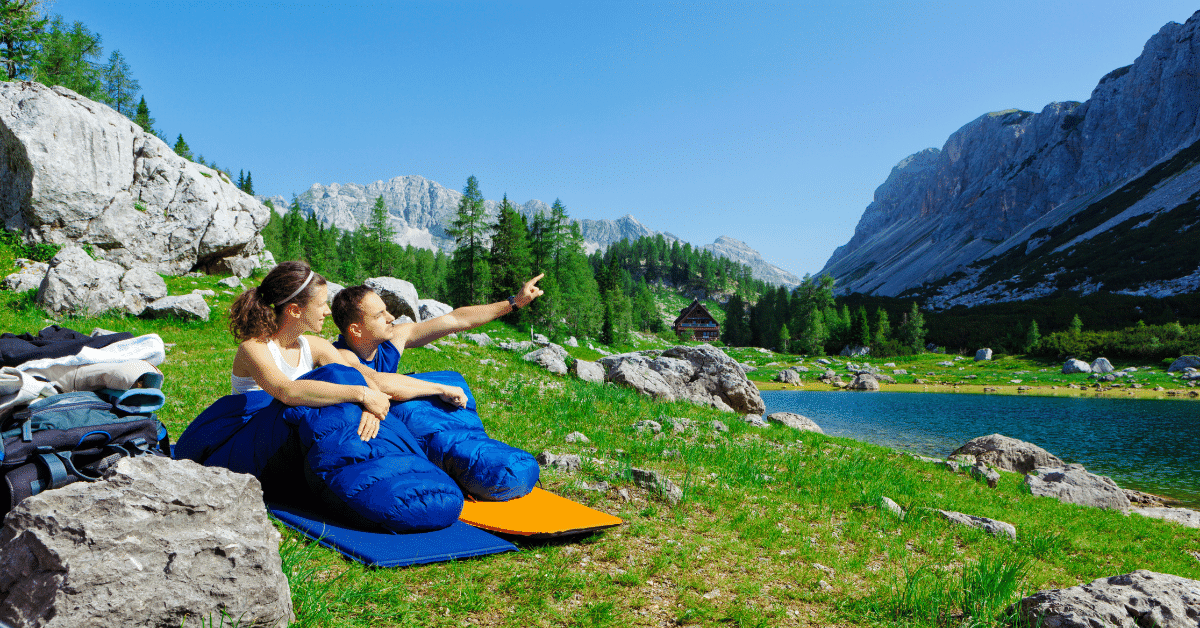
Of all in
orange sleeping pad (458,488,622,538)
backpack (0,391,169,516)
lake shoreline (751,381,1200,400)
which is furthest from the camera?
lake shoreline (751,381,1200,400)

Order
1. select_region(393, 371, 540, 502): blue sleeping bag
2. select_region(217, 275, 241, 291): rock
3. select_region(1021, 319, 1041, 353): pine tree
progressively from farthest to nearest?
select_region(1021, 319, 1041, 353): pine tree → select_region(217, 275, 241, 291): rock → select_region(393, 371, 540, 502): blue sleeping bag

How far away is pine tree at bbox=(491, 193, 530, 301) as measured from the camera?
53656 millimetres

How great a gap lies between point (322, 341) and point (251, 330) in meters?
0.73

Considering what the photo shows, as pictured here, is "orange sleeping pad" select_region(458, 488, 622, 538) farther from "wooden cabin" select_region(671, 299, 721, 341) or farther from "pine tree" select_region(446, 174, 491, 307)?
"wooden cabin" select_region(671, 299, 721, 341)

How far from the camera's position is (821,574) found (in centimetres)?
475

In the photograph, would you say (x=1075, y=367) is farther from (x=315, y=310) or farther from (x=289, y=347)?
(x=289, y=347)

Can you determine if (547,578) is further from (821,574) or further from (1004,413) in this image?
(1004,413)

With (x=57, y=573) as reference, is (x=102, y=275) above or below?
above

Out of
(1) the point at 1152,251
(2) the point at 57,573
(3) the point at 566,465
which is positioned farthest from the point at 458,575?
(1) the point at 1152,251

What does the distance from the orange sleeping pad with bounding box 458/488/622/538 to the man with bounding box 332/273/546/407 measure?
119cm

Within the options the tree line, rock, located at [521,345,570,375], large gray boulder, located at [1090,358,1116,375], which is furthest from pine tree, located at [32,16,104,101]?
large gray boulder, located at [1090,358,1116,375]

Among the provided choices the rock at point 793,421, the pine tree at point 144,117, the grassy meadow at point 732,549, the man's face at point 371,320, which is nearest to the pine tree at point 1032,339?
the rock at point 793,421

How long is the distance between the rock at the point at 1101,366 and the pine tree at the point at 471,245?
2588 inches

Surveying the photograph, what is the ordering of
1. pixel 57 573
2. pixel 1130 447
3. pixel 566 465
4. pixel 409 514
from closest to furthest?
pixel 57 573
pixel 409 514
pixel 566 465
pixel 1130 447
